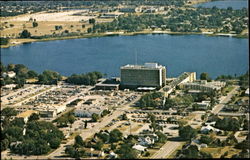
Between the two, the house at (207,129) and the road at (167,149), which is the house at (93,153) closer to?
the road at (167,149)

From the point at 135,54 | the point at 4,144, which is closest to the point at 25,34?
the point at 135,54

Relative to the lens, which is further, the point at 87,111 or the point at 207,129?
the point at 87,111

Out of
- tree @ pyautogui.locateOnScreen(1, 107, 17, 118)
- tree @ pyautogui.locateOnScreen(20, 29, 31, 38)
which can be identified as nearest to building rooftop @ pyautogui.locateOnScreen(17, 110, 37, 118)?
tree @ pyautogui.locateOnScreen(1, 107, 17, 118)

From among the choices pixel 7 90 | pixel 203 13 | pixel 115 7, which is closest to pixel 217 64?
pixel 7 90

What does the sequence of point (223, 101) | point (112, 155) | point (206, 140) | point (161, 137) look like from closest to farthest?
point (112, 155)
point (206, 140)
point (161, 137)
point (223, 101)

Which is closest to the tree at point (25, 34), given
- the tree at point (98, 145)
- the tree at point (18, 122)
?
the tree at point (18, 122)

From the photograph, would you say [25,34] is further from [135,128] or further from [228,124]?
[228,124]
